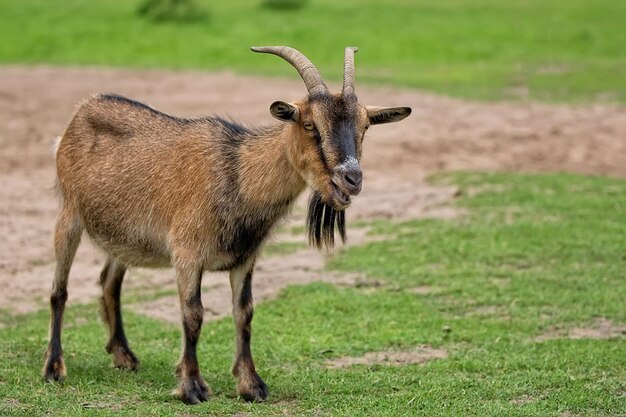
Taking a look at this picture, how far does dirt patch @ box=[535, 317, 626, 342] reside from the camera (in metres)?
9.27

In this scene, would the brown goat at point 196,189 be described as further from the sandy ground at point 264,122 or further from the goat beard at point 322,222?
the sandy ground at point 264,122

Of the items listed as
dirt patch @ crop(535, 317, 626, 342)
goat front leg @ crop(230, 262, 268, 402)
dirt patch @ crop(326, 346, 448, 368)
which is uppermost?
goat front leg @ crop(230, 262, 268, 402)

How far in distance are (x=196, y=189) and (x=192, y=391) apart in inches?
51.2

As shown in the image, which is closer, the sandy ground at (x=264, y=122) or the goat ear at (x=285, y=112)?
the goat ear at (x=285, y=112)

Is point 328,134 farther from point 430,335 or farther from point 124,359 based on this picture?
point 430,335

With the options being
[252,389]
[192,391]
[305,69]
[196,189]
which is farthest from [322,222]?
[192,391]

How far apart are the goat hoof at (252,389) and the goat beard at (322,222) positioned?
95 centimetres

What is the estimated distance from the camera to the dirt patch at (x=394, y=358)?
8641 millimetres

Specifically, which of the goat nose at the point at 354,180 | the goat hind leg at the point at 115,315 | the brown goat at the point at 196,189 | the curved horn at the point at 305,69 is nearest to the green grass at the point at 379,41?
the goat hind leg at the point at 115,315

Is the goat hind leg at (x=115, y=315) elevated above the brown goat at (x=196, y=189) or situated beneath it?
situated beneath

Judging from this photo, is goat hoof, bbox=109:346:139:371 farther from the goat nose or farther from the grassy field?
the goat nose

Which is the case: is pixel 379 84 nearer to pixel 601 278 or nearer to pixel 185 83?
pixel 185 83

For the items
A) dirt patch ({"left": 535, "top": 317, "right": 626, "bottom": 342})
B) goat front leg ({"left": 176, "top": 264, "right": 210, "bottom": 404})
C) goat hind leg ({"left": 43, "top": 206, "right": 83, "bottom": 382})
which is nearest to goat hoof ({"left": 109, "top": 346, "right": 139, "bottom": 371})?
goat hind leg ({"left": 43, "top": 206, "right": 83, "bottom": 382})

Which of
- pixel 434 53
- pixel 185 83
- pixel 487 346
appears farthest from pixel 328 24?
pixel 487 346
